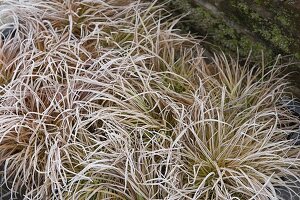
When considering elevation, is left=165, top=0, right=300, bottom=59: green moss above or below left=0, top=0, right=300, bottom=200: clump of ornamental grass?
above

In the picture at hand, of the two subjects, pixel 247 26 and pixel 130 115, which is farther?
pixel 247 26

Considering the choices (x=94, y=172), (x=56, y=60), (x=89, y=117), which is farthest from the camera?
(x=56, y=60)

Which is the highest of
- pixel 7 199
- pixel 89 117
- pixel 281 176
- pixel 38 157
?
pixel 281 176

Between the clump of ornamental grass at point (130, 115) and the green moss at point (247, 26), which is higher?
the green moss at point (247, 26)

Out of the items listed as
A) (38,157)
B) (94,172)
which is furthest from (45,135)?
(94,172)

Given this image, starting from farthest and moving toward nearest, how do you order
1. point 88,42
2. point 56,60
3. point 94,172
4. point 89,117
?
1. point 88,42
2. point 56,60
3. point 89,117
4. point 94,172

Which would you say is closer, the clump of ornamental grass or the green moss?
the clump of ornamental grass

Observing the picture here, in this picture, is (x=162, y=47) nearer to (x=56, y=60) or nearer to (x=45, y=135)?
(x=56, y=60)

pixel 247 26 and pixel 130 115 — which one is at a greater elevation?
pixel 247 26
